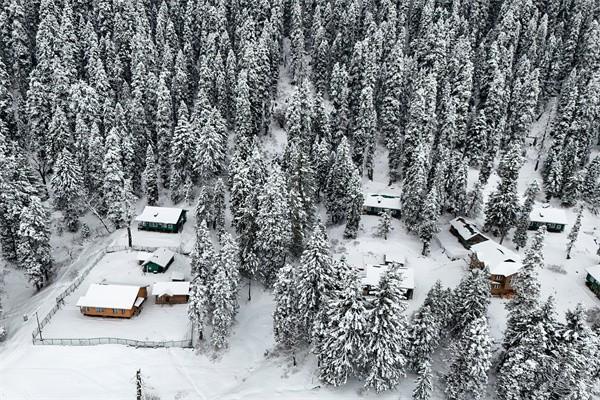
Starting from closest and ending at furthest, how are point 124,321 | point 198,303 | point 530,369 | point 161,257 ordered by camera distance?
point 530,369 → point 198,303 → point 124,321 → point 161,257

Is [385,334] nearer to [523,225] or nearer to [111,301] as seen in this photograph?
[111,301]

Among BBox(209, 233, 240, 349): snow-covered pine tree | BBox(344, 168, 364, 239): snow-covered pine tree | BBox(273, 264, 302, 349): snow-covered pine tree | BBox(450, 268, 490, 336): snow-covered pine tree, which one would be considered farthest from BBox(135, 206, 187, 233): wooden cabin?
BBox(450, 268, 490, 336): snow-covered pine tree

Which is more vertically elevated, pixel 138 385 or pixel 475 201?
pixel 475 201

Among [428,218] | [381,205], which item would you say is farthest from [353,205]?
[428,218]

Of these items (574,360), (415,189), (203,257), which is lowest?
(574,360)

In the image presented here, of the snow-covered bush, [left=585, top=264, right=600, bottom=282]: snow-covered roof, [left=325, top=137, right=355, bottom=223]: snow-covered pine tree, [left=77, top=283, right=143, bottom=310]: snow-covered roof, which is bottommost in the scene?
[left=77, top=283, right=143, bottom=310]: snow-covered roof

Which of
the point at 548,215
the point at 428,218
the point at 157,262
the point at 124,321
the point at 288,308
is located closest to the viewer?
the point at 288,308

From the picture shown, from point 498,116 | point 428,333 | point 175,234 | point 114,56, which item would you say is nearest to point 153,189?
point 175,234

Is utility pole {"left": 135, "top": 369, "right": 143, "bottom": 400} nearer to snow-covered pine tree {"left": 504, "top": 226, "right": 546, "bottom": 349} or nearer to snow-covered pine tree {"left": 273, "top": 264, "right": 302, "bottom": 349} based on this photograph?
snow-covered pine tree {"left": 273, "top": 264, "right": 302, "bottom": 349}
